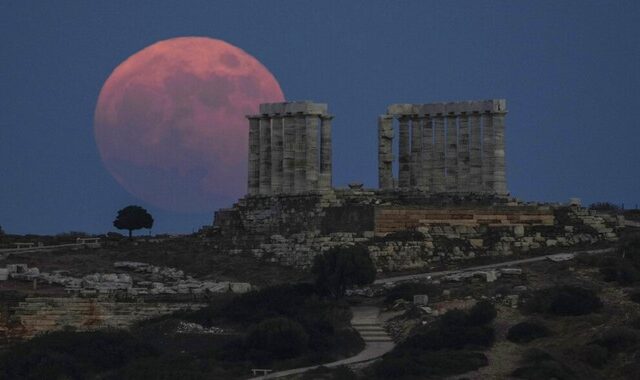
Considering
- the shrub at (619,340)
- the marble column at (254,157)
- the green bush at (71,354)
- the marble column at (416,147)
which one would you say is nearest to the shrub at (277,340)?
the green bush at (71,354)

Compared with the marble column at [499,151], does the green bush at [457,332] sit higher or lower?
lower

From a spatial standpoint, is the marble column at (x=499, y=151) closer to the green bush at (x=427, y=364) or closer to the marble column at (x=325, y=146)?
the marble column at (x=325, y=146)

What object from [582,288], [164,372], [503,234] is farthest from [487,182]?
[164,372]

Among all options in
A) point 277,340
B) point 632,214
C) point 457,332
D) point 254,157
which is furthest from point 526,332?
point 632,214

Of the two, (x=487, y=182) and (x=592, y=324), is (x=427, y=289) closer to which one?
(x=592, y=324)

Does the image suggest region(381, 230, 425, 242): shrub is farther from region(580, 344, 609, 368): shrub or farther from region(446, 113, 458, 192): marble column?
region(580, 344, 609, 368): shrub

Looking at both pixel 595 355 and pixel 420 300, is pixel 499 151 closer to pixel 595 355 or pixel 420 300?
pixel 420 300

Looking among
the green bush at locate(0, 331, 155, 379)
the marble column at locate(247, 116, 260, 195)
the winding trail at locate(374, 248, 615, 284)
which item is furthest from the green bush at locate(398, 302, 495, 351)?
the marble column at locate(247, 116, 260, 195)
